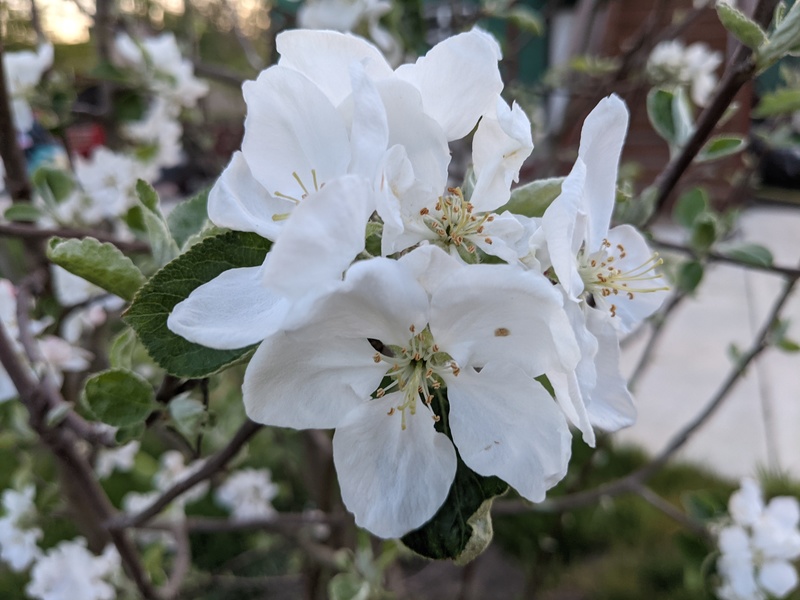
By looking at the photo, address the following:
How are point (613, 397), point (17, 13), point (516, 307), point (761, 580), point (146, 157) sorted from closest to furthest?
point (516, 307), point (613, 397), point (761, 580), point (146, 157), point (17, 13)

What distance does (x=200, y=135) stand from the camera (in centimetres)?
224

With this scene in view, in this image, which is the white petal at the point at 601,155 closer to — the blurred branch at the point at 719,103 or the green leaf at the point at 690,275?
the blurred branch at the point at 719,103

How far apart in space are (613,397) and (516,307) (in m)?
0.17

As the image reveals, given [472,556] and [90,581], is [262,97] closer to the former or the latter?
[472,556]

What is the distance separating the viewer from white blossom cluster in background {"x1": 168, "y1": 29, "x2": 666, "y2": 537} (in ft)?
1.38

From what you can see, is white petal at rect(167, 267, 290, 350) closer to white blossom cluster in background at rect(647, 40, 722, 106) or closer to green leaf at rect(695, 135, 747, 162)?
green leaf at rect(695, 135, 747, 162)

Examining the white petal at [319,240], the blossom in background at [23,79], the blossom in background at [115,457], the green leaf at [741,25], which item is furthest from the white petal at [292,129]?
the blossom in background at [115,457]

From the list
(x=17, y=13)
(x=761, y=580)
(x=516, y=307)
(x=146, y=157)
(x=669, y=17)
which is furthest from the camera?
(x=669, y=17)

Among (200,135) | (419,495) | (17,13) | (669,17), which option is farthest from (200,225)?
(669,17)

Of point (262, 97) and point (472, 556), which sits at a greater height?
point (262, 97)

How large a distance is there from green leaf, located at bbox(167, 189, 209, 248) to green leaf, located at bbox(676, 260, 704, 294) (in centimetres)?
70

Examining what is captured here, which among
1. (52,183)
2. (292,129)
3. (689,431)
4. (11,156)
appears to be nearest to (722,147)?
(292,129)

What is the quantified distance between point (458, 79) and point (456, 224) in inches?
4.1

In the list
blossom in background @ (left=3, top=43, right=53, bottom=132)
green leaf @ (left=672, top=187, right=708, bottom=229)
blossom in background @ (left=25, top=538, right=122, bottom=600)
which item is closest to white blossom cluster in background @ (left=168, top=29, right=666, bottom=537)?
green leaf @ (left=672, top=187, right=708, bottom=229)
